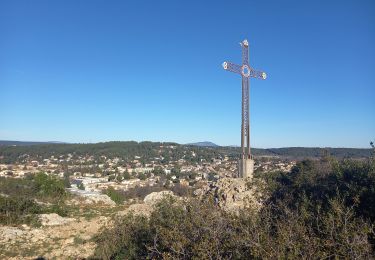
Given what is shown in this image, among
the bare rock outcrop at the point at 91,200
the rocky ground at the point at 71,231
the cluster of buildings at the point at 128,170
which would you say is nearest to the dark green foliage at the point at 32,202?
the rocky ground at the point at 71,231

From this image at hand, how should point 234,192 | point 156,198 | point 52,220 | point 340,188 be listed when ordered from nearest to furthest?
1. point 340,188
2. point 234,192
3. point 52,220
4. point 156,198

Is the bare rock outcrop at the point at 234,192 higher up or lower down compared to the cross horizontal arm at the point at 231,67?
lower down

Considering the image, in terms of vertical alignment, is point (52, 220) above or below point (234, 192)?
below

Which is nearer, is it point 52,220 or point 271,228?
point 271,228

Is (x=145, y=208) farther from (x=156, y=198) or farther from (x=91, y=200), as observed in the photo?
(x=91, y=200)

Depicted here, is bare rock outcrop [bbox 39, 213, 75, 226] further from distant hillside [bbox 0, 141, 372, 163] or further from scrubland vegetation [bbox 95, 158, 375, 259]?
distant hillside [bbox 0, 141, 372, 163]

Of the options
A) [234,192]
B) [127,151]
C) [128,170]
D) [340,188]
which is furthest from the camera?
[127,151]

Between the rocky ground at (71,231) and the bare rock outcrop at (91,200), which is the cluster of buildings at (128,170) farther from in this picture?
the rocky ground at (71,231)

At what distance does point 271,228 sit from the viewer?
9016mm

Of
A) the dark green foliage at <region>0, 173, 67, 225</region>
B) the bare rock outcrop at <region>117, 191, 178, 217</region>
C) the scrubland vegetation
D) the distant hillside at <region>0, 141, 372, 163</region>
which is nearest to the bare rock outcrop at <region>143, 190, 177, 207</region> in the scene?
the bare rock outcrop at <region>117, 191, 178, 217</region>

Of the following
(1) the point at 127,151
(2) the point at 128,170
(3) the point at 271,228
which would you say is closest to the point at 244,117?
(3) the point at 271,228

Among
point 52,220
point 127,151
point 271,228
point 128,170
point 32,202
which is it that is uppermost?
point 127,151

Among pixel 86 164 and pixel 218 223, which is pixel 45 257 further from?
pixel 86 164

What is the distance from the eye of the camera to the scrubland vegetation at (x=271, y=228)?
6230 mm
